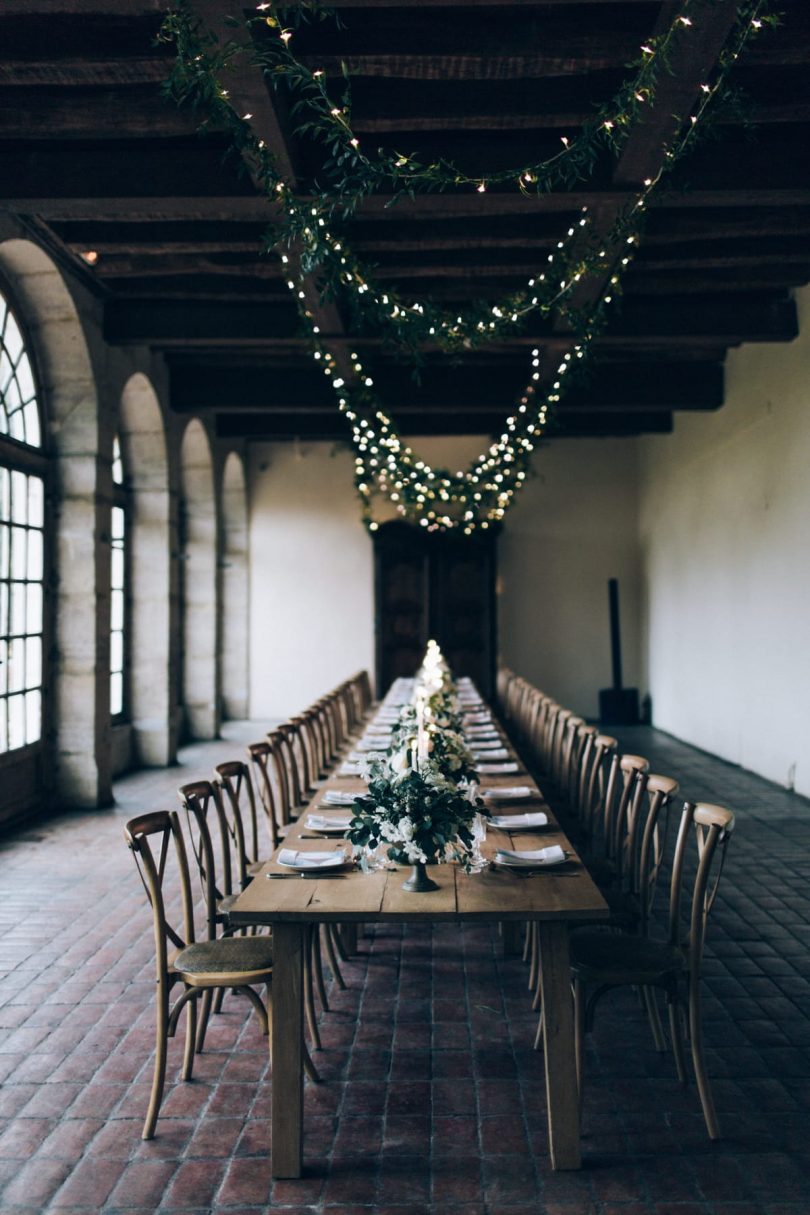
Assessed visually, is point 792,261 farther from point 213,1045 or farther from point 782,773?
point 213,1045

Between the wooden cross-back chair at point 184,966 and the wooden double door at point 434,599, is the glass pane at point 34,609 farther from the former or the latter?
the wooden double door at point 434,599

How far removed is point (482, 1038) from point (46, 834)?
440 cm

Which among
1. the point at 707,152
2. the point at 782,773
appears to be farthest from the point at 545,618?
the point at 707,152

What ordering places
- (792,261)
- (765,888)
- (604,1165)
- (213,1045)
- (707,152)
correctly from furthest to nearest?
(792,261) < (765,888) < (707,152) < (213,1045) < (604,1165)

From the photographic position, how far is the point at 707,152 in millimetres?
5492

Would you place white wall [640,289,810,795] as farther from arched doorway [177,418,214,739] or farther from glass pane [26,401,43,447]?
glass pane [26,401,43,447]

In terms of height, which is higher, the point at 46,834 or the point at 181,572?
the point at 181,572

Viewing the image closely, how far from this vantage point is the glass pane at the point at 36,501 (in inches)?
303

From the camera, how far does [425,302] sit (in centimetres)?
629

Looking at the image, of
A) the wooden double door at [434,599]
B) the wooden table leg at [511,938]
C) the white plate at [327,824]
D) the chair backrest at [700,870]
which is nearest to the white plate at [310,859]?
the white plate at [327,824]

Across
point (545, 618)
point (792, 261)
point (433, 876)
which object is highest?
point (792, 261)

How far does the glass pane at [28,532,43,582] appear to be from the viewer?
772 cm

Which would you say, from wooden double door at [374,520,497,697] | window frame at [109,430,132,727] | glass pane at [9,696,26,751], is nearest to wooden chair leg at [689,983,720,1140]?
glass pane at [9,696,26,751]

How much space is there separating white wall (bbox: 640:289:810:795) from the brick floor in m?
3.89
